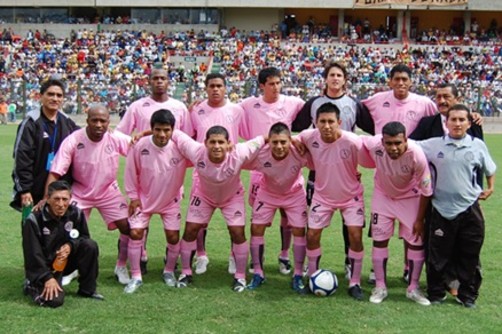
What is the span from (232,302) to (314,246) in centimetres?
104

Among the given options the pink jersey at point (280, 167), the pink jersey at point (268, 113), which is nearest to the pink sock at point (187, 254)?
the pink jersey at point (280, 167)

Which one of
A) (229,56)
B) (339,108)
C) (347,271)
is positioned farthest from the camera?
(229,56)

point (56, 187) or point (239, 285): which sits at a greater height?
point (56, 187)

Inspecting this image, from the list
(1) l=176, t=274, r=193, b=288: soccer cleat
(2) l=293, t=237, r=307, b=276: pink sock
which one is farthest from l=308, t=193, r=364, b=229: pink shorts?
(1) l=176, t=274, r=193, b=288: soccer cleat

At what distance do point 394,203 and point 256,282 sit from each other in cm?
160

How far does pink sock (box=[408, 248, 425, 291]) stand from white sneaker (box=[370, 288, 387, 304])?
0.26m

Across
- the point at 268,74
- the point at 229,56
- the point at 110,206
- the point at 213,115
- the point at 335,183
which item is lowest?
the point at 110,206

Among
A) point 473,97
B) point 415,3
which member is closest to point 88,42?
point 415,3

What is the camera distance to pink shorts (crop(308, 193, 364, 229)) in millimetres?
6387

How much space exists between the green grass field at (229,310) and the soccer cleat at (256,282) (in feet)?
0.21

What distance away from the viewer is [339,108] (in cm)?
692

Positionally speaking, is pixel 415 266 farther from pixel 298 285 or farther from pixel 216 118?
pixel 216 118

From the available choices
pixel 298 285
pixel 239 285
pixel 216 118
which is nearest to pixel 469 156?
pixel 298 285

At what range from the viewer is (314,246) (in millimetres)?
6520
